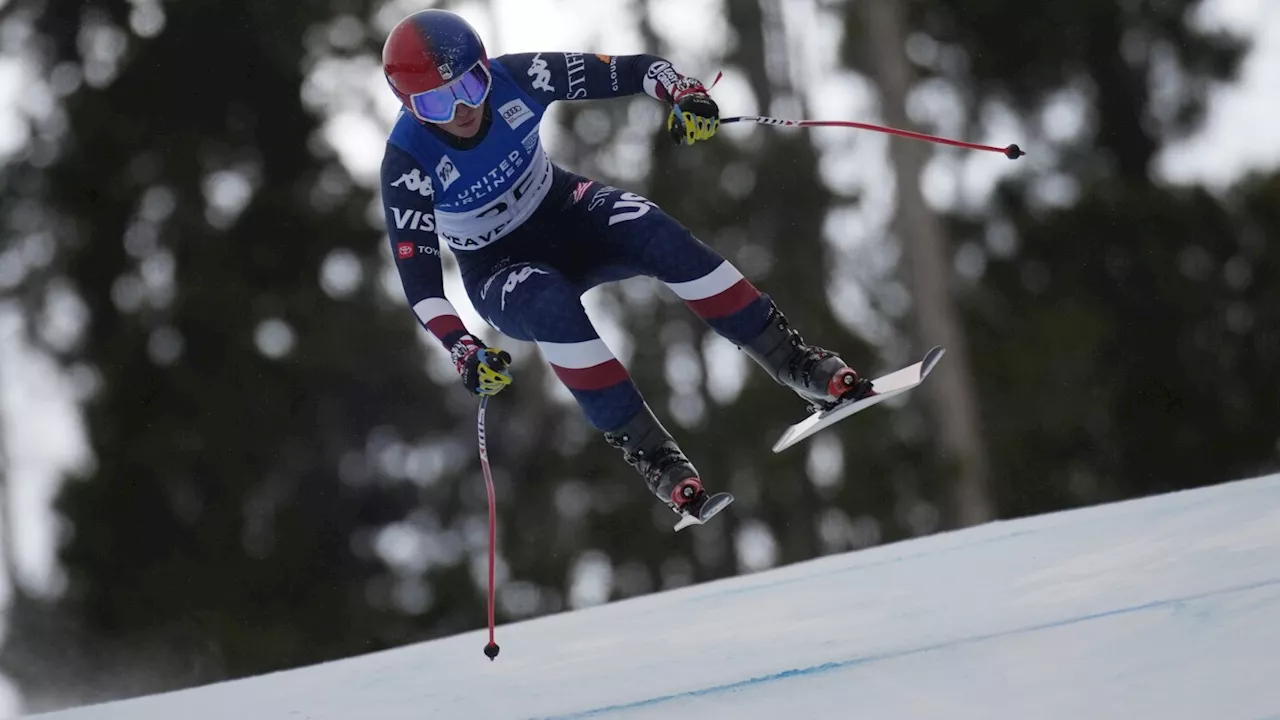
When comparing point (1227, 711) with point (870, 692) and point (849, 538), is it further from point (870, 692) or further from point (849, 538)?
point (849, 538)

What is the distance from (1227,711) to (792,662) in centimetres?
152

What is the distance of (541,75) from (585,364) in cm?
98

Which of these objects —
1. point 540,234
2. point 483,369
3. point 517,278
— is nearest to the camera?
point 483,369

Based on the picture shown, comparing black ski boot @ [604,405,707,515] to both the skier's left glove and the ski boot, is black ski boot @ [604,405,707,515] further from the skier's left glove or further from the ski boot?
the skier's left glove

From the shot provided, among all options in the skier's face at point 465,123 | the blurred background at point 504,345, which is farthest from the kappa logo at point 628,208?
the blurred background at point 504,345

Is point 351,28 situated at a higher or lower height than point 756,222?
higher

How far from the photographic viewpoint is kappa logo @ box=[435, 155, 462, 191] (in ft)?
15.4

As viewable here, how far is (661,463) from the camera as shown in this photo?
15.4 feet

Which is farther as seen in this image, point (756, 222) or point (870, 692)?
point (756, 222)

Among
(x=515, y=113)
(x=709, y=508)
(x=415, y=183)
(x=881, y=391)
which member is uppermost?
(x=515, y=113)

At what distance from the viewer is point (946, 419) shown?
1617 cm

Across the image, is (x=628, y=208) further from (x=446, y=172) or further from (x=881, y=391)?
(x=881, y=391)

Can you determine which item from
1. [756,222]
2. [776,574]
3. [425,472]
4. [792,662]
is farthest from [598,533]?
[792,662]

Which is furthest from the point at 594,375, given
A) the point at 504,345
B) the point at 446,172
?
the point at 504,345
